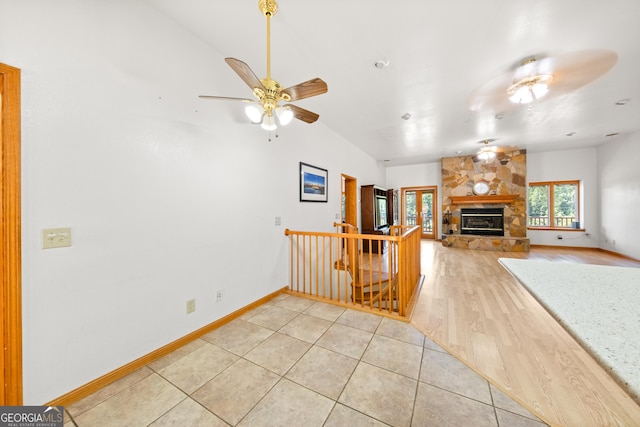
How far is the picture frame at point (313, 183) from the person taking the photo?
357 centimetres

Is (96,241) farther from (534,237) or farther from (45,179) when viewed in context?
(534,237)

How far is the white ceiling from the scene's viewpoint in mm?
1800

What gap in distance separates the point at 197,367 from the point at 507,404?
2088 millimetres

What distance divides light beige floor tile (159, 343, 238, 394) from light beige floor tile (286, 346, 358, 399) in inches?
21.8

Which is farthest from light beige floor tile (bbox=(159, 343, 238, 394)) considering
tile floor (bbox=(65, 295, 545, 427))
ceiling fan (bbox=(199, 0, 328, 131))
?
ceiling fan (bbox=(199, 0, 328, 131))

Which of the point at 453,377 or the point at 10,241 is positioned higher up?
the point at 10,241

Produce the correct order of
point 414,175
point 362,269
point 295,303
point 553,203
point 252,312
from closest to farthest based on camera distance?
point 252,312 → point 295,303 → point 362,269 → point 553,203 → point 414,175

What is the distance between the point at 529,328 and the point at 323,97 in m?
3.60

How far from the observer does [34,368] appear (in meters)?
1.28

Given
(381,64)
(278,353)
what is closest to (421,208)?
(381,64)

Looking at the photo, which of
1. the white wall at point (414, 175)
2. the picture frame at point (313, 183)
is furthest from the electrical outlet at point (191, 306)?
the white wall at point (414, 175)

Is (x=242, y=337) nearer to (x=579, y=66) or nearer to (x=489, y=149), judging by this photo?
(x=579, y=66)

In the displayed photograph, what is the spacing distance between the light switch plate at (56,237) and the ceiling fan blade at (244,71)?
1.43 m

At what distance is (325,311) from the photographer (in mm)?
2568
